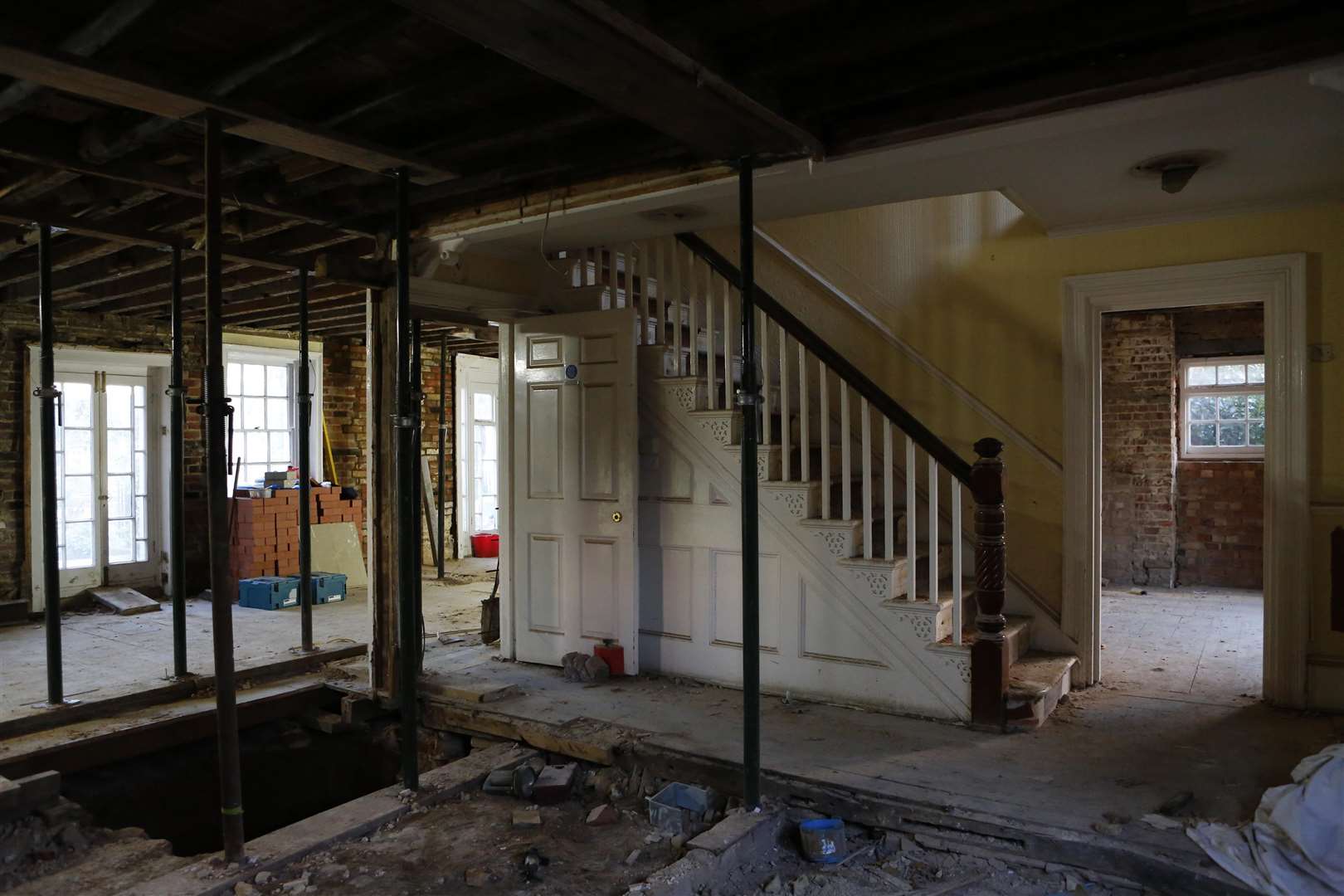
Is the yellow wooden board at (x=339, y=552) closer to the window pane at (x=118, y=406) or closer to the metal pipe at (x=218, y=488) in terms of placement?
the window pane at (x=118, y=406)

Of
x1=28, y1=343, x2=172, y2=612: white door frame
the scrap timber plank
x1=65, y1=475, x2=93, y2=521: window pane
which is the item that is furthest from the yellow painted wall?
x1=65, y1=475, x2=93, y2=521: window pane

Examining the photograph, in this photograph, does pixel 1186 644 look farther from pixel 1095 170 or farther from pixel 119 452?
pixel 119 452

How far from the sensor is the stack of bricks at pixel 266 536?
8156 millimetres

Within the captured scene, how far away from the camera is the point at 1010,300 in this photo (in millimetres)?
4973

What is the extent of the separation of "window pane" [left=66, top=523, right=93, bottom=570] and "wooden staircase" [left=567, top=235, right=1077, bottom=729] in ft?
17.2

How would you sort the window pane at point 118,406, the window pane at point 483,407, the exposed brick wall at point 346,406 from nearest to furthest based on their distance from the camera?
the window pane at point 118,406 → the exposed brick wall at point 346,406 → the window pane at point 483,407

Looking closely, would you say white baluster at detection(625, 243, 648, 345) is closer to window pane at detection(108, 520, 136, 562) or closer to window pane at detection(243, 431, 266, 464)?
window pane at detection(243, 431, 266, 464)

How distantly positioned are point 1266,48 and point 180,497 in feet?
17.5

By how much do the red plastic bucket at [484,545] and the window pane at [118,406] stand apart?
3.91 meters

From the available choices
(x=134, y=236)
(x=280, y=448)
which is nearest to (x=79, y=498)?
(x=280, y=448)

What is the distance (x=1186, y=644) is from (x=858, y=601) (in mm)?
2895

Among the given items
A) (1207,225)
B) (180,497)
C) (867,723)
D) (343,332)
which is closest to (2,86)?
(180,497)

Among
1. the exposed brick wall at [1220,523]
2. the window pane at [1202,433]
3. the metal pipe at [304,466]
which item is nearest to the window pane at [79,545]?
the metal pipe at [304,466]

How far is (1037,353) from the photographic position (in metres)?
4.90
